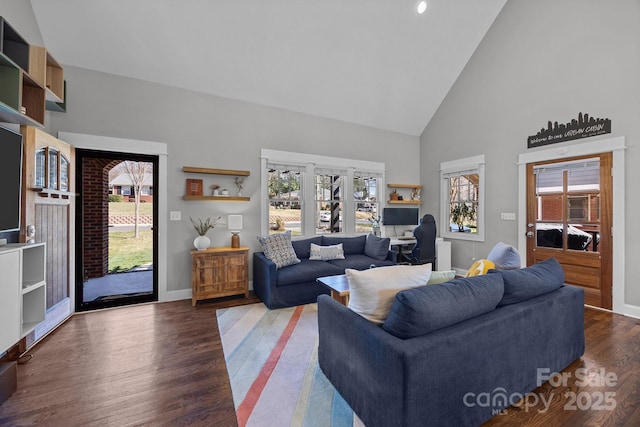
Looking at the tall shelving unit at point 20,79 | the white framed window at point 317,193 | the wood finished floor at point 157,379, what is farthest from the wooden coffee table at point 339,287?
the tall shelving unit at point 20,79

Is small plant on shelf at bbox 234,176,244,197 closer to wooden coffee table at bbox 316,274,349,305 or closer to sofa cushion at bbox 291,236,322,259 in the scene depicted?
sofa cushion at bbox 291,236,322,259

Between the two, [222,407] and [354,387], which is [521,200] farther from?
[222,407]

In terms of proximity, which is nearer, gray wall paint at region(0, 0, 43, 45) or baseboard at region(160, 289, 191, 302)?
gray wall paint at region(0, 0, 43, 45)

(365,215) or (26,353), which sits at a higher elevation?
(365,215)

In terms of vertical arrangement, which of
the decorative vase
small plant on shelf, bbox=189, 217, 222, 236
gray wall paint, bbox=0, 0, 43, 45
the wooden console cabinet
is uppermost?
gray wall paint, bbox=0, 0, 43, 45

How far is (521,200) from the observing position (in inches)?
170

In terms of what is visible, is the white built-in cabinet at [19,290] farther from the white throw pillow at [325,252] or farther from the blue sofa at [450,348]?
the white throw pillow at [325,252]

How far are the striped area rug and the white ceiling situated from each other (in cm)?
337

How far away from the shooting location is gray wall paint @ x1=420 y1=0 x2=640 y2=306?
10.8 ft

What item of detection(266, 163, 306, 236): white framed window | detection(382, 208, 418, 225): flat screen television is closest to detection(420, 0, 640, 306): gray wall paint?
detection(382, 208, 418, 225): flat screen television

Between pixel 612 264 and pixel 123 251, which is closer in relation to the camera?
pixel 612 264

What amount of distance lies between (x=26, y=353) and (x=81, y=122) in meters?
2.60

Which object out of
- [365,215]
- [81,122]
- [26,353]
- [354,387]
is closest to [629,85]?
[365,215]

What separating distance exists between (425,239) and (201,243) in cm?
329
